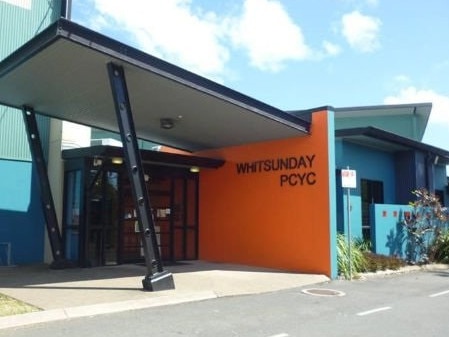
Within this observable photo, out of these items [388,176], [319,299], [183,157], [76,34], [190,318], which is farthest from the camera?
[388,176]

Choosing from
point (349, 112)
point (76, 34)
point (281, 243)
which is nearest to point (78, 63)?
point (76, 34)

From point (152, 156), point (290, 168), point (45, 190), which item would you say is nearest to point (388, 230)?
point (290, 168)

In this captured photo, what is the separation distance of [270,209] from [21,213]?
6.96 m

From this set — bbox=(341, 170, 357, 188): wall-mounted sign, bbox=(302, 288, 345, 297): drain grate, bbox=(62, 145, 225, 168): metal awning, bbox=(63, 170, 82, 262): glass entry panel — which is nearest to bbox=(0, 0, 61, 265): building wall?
bbox=(63, 170, 82, 262): glass entry panel

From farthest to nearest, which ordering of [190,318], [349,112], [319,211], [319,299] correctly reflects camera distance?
[349,112] → [319,211] → [319,299] → [190,318]

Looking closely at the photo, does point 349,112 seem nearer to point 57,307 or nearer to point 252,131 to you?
point 252,131

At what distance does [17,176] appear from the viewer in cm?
1564

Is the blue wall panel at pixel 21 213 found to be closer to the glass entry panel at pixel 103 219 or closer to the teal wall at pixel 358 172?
the glass entry panel at pixel 103 219

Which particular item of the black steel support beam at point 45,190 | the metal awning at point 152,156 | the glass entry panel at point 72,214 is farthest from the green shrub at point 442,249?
the black steel support beam at point 45,190

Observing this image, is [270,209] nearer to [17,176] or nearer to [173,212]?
[173,212]

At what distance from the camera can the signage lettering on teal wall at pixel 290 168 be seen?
14258mm

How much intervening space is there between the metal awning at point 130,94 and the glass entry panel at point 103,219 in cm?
170

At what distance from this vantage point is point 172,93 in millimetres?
12055

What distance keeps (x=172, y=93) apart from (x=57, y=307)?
5.27 metres
